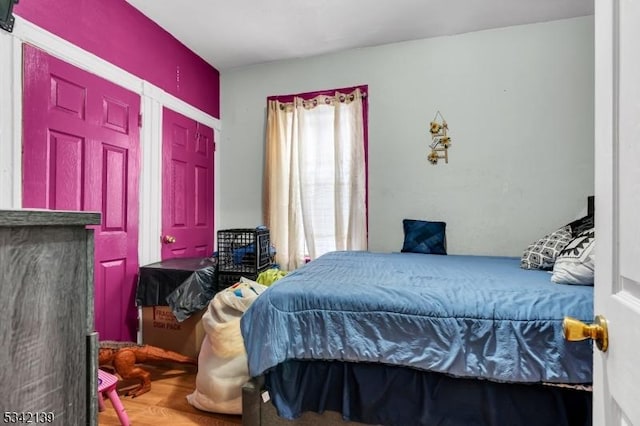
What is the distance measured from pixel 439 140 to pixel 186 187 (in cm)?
223

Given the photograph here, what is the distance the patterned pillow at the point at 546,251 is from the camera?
176 centimetres

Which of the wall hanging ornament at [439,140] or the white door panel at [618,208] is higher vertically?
the wall hanging ornament at [439,140]

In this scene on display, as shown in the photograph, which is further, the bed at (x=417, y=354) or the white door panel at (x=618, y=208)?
the bed at (x=417, y=354)

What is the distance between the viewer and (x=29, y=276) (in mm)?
547

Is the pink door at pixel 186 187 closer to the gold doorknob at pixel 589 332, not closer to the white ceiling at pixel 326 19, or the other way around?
the white ceiling at pixel 326 19

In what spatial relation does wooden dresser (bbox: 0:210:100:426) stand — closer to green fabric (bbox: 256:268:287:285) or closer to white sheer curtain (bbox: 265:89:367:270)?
green fabric (bbox: 256:268:287:285)

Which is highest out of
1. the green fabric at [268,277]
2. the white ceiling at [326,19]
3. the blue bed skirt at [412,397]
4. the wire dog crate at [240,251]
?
the white ceiling at [326,19]

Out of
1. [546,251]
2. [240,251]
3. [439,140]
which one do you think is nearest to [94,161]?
[240,251]

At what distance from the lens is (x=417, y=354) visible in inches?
46.5

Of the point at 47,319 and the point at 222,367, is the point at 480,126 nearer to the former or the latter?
the point at 222,367

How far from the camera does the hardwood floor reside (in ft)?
5.21

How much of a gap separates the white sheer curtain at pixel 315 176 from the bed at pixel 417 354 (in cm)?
143

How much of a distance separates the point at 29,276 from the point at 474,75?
302cm

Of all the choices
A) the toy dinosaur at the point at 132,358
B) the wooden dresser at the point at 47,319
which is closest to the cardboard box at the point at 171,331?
the toy dinosaur at the point at 132,358
